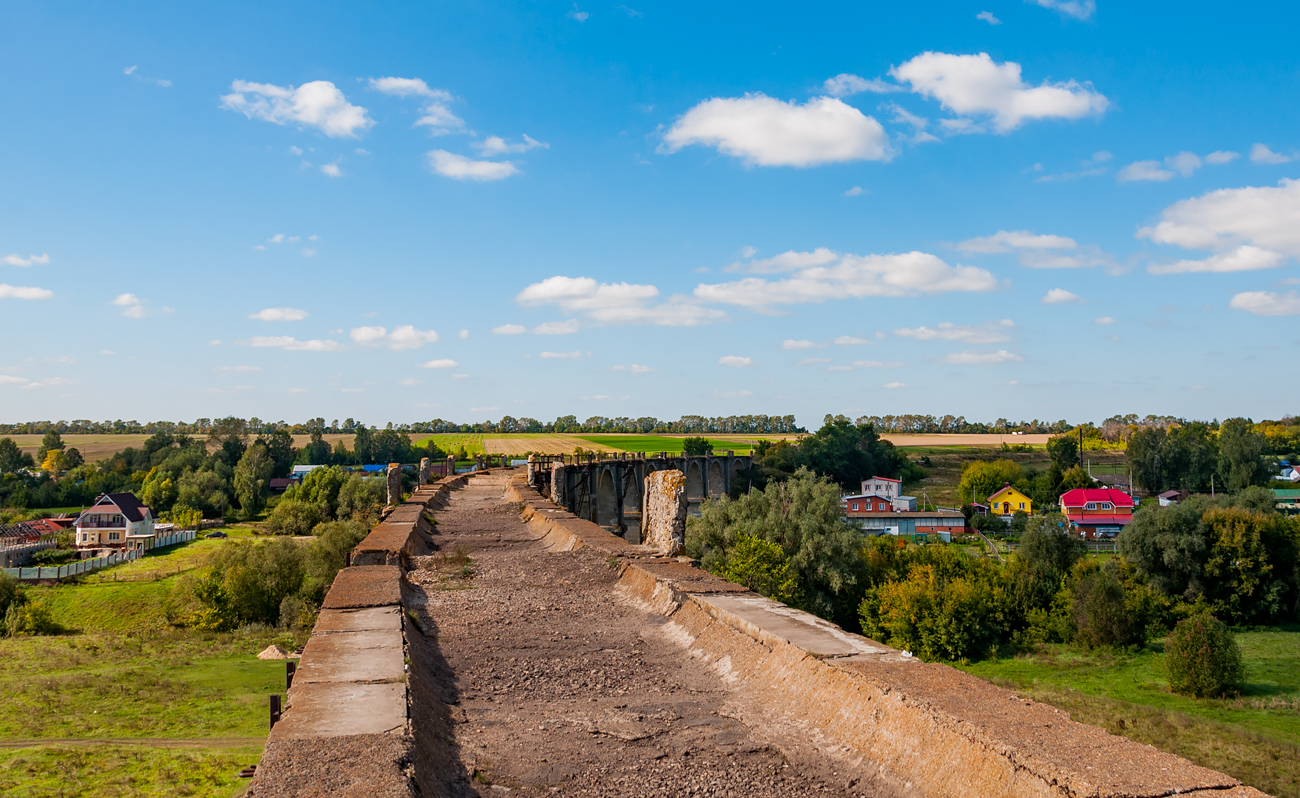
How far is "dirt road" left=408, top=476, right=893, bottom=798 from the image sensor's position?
341 centimetres

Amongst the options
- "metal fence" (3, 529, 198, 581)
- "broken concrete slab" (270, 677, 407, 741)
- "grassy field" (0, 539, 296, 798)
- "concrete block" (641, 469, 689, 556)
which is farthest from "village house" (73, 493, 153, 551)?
"broken concrete slab" (270, 677, 407, 741)

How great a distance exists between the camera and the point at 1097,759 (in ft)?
9.31

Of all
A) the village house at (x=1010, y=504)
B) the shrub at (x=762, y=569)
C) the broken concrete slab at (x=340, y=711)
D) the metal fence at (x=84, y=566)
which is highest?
the broken concrete slab at (x=340, y=711)

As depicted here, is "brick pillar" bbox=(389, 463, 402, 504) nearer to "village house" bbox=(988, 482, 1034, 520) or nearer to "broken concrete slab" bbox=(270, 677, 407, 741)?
"broken concrete slab" bbox=(270, 677, 407, 741)

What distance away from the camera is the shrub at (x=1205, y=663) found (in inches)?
1112

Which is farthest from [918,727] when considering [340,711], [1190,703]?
[1190,703]

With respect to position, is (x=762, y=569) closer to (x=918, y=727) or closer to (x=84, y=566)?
(x=918, y=727)

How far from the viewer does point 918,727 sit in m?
3.37

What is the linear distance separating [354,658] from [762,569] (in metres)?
21.8

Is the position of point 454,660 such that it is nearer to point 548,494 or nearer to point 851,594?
point 548,494

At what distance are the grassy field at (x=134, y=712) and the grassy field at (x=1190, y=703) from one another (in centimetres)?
1833

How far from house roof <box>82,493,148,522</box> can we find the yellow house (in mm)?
72757

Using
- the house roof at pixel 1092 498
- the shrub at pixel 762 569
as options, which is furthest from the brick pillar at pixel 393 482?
the house roof at pixel 1092 498

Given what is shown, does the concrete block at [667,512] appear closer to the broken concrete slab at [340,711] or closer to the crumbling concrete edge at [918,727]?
the crumbling concrete edge at [918,727]
